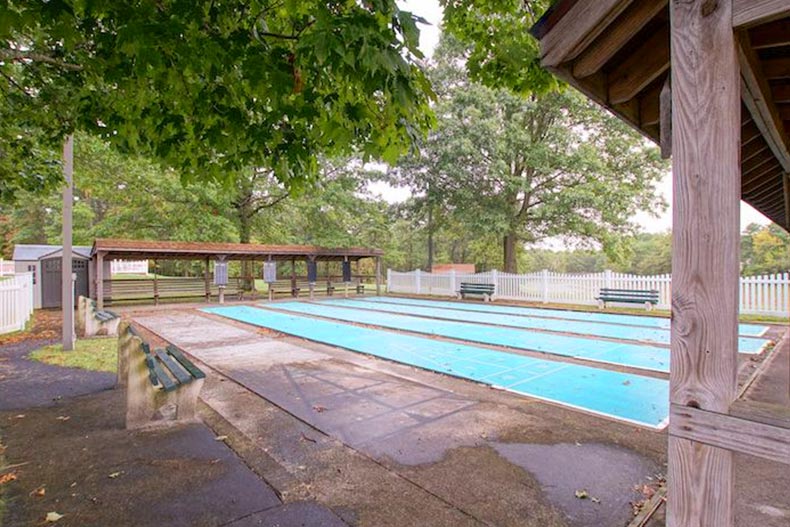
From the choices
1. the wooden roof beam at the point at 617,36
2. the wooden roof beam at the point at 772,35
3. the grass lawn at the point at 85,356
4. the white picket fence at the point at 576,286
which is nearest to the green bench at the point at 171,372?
the grass lawn at the point at 85,356

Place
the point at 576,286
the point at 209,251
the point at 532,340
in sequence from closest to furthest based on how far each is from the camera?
the point at 532,340 < the point at 576,286 < the point at 209,251

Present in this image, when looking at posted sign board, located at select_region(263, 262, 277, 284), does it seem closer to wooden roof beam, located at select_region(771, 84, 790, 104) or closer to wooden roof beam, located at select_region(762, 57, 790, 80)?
wooden roof beam, located at select_region(771, 84, 790, 104)

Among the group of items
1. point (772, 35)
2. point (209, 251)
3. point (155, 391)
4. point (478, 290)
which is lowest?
point (478, 290)

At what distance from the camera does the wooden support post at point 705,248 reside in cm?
138

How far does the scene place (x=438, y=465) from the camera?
3.11 metres

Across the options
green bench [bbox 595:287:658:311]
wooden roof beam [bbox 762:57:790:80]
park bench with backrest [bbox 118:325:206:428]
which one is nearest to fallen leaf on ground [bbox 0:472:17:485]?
park bench with backrest [bbox 118:325:206:428]

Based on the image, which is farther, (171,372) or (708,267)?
(171,372)

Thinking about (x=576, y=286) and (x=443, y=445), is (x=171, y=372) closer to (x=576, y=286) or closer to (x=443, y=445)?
(x=443, y=445)

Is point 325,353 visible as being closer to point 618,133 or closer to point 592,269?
point 618,133

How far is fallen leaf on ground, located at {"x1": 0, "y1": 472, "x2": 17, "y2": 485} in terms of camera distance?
9.29 feet

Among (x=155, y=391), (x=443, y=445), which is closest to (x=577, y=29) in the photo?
(x=443, y=445)

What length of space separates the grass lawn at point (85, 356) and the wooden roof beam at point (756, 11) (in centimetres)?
717

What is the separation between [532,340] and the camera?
8500 millimetres

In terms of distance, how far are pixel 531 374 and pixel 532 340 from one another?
274cm
